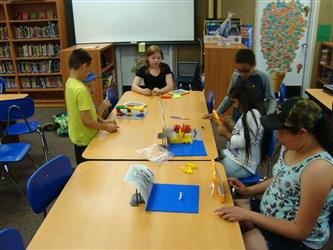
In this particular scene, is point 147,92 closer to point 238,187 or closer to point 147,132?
point 147,132

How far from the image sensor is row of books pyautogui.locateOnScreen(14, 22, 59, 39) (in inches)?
216

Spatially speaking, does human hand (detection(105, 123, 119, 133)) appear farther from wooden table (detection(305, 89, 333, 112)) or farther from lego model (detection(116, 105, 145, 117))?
wooden table (detection(305, 89, 333, 112))

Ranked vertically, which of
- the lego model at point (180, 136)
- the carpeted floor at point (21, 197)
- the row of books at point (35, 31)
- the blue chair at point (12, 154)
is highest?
the row of books at point (35, 31)

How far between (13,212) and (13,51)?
360 cm

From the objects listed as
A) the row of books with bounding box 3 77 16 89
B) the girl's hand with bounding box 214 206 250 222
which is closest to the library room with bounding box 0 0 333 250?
the girl's hand with bounding box 214 206 250 222

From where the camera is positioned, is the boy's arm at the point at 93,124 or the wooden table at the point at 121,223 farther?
the boy's arm at the point at 93,124

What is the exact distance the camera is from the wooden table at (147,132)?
2115mm

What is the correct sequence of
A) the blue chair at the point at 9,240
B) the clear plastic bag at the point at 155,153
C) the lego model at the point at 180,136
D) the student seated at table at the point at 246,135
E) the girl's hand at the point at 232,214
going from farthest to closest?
the lego model at the point at 180,136, the student seated at table at the point at 246,135, the clear plastic bag at the point at 155,153, the girl's hand at the point at 232,214, the blue chair at the point at 9,240

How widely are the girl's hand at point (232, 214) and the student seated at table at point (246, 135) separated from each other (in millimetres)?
766

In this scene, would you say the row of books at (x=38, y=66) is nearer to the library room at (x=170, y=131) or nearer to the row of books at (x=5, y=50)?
the library room at (x=170, y=131)

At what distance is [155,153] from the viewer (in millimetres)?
2105

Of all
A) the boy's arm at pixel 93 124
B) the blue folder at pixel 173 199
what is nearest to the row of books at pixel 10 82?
the boy's arm at pixel 93 124

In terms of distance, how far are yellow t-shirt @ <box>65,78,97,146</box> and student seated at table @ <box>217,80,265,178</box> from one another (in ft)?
3.35

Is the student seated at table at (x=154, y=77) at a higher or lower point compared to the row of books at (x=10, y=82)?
higher
